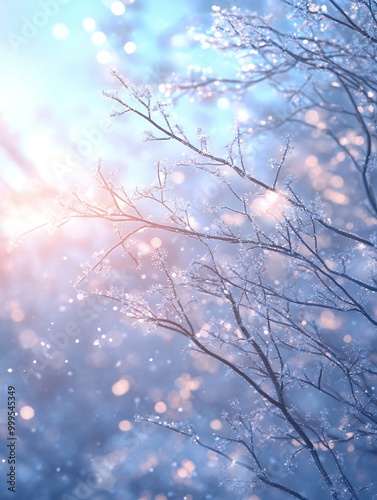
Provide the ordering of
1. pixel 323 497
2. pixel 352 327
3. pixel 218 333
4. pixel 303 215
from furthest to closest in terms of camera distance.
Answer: pixel 323 497 < pixel 352 327 < pixel 218 333 < pixel 303 215

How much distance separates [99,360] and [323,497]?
4.66m

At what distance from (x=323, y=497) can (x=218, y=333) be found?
21.5ft

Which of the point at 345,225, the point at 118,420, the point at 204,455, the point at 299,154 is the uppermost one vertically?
the point at 299,154

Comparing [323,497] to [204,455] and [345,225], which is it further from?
[345,225]

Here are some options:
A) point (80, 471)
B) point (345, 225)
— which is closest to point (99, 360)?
point (80, 471)

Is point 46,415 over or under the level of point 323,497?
over

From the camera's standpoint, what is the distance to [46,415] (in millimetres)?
7773

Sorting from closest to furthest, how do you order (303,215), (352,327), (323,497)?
(303,215)
(352,327)
(323,497)

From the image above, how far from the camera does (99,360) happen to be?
7922 millimetres

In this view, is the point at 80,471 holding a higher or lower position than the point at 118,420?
lower

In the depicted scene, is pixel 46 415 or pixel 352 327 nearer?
pixel 352 327

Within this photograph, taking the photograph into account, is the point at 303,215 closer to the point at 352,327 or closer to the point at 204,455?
the point at 352,327

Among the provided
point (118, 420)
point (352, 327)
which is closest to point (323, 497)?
point (352, 327)

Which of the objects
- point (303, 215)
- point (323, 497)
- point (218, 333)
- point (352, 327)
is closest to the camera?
point (303, 215)
